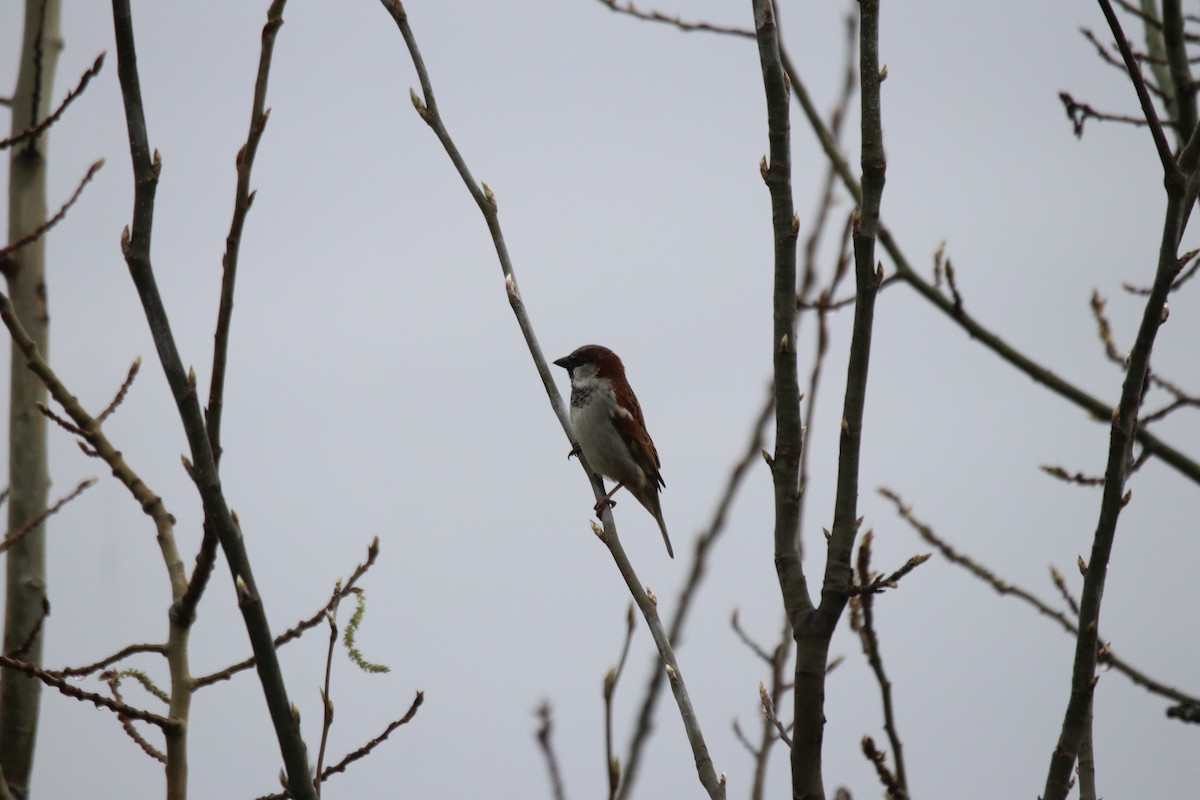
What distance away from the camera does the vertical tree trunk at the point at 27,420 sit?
3.32 metres

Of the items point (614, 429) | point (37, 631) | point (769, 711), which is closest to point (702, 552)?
point (769, 711)

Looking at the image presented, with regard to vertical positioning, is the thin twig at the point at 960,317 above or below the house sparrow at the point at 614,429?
below

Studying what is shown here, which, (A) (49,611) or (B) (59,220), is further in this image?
(A) (49,611)

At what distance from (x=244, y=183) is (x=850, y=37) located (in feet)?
8.68

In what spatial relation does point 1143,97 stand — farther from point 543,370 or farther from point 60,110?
point 60,110

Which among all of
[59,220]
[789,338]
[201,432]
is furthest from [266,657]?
[59,220]

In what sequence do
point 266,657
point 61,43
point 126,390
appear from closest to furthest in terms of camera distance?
point 266,657
point 126,390
point 61,43

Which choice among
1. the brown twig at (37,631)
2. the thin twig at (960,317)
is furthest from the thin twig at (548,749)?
the thin twig at (960,317)

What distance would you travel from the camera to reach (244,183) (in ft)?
6.35

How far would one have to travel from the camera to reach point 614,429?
642 centimetres

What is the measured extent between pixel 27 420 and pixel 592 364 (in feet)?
11.6

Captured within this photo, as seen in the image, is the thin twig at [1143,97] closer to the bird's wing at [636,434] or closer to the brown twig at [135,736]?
the brown twig at [135,736]

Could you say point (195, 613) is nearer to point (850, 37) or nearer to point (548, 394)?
point (548, 394)

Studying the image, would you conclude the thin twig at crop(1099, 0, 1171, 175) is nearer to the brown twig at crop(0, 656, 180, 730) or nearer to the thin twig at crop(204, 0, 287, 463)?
the thin twig at crop(204, 0, 287, 463)
